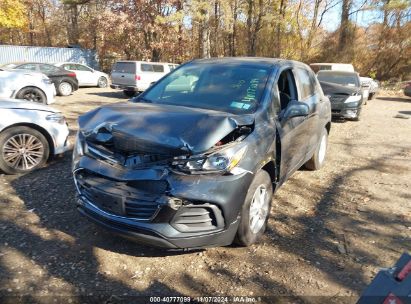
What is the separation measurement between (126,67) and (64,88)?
9.27ft

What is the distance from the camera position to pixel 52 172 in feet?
17.4

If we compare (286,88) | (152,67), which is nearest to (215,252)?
(286,88)

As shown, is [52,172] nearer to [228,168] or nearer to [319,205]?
[228,168]

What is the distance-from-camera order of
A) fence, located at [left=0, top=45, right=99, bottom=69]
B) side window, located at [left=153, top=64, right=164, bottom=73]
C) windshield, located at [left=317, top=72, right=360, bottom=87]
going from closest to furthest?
windshield, located at [left=317, top=72, right=360, bottom=87], side window, located at [left=153, top=64, right=164, bottom=73], fence, located at [left=0, top=45, right=99, bottom=69]

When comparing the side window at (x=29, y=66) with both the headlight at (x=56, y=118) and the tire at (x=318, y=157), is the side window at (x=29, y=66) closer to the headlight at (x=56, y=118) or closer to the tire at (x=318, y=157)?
the headlight at (x=56, y=118)

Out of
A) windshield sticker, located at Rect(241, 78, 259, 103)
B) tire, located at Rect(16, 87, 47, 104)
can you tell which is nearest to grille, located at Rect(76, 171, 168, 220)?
windshield sticker, located at Rect(241, 78, 259, 103)

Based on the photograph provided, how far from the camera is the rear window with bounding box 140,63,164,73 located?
15.9 metres

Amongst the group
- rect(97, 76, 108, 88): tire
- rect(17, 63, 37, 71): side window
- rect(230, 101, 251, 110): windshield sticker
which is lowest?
rect(97, 76, 108, 88): tire

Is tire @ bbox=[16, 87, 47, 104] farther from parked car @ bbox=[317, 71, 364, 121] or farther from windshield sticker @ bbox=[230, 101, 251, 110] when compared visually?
parked car @ bbox=[317, 71, 364, 121]

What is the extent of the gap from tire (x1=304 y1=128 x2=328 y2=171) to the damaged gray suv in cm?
197

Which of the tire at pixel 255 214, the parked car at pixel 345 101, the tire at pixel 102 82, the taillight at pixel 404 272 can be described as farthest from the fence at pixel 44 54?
the taillight at pixel 404 272

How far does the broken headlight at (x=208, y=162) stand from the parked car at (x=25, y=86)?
313 inches

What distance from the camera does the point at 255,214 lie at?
3.51m

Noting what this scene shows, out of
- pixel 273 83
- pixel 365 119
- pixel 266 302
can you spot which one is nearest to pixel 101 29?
pixel 365 119
